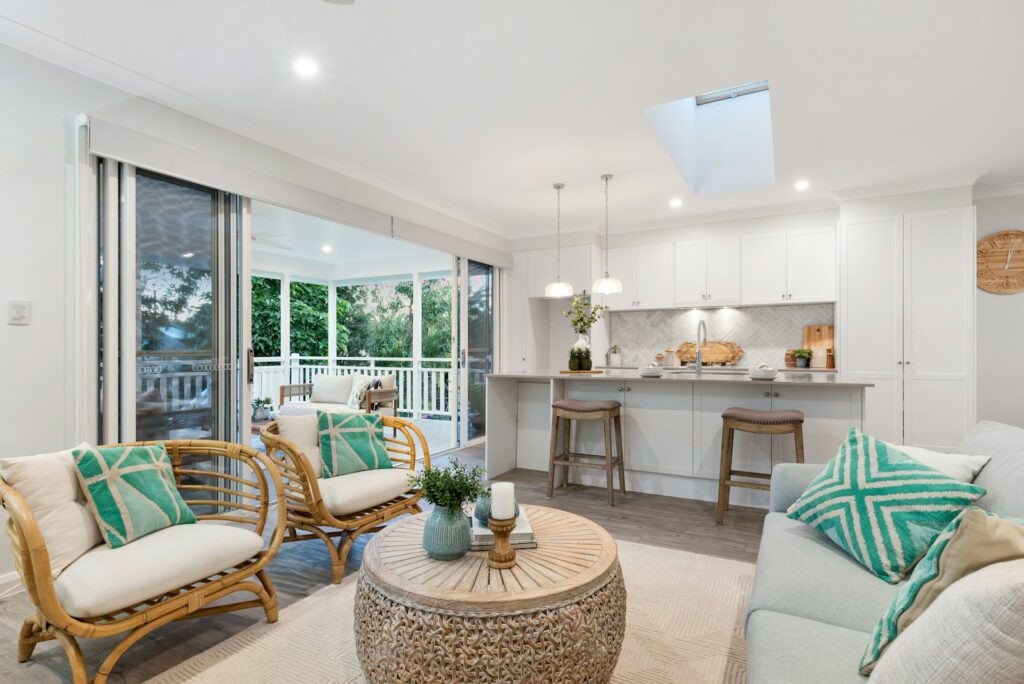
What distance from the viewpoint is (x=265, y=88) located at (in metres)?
2.88

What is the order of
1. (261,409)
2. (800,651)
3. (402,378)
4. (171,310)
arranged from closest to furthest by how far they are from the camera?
1. (800,651)
2. (171,310)
3. (261,409)
4. (402,378)

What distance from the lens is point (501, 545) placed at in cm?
165

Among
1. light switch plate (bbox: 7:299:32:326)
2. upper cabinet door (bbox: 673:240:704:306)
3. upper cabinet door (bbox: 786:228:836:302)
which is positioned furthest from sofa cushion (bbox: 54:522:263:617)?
upper cabinet door (bbox: 786:228:836:302)

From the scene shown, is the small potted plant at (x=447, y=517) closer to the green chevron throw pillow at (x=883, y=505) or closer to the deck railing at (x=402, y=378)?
the green chevron throw pillow at (x=883, y=505)

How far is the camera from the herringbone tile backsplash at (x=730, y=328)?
5426 mm

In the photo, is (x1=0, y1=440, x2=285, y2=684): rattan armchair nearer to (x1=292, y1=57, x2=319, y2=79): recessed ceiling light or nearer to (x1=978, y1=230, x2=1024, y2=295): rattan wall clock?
(x1=292, y1=57, x2=319, y2=79): recessed ceiling light

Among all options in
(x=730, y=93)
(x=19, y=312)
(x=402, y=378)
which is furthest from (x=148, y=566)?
(x=402, y=378)

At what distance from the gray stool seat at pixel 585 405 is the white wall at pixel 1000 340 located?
11.6 feet

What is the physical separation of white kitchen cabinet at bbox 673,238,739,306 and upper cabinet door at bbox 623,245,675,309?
0.09 metres

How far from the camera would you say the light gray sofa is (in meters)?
1.18

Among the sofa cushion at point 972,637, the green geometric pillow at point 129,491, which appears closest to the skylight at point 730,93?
the sofa cushion at point 972,637

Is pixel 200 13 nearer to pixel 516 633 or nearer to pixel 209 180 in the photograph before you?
pixel 209 180

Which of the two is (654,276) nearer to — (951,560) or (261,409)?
(951,560)

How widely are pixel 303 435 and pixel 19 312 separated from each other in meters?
1.40
